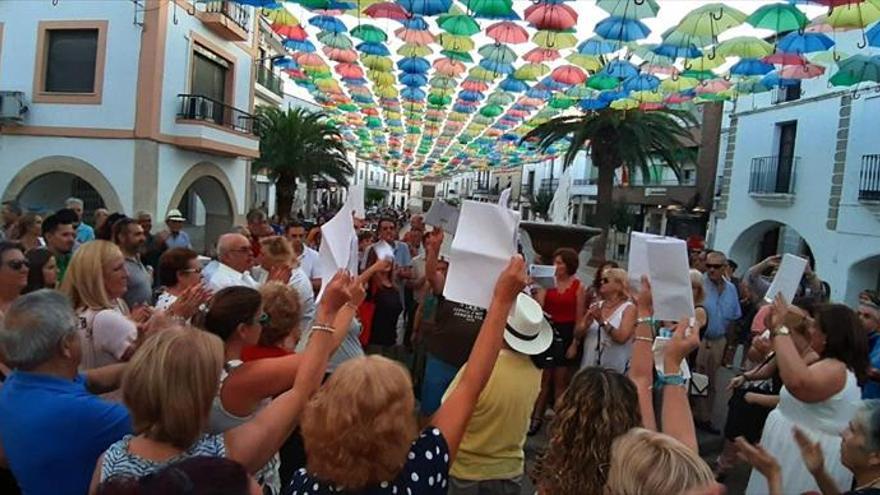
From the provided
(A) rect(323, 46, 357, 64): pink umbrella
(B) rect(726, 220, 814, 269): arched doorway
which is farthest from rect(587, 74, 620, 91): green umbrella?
(B) rect(726, 220, 814, 269): arched doorway

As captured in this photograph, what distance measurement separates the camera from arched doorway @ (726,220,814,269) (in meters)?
18.1

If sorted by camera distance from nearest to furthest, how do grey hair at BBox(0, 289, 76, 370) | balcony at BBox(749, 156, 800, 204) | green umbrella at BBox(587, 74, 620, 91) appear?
1. grey hair at BBox(0, 289, 76, 370)
2. green umbrella at BBox(587, 74, 620, 91)
3. balcony at BBox(749, 156, 800, 204)

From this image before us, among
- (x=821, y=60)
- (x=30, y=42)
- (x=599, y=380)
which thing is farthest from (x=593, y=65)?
(x=30, y=42)

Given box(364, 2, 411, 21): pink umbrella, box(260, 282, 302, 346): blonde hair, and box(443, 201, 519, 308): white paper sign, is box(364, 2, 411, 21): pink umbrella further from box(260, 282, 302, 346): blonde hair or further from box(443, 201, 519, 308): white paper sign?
box(443, 201, 519, 308): white paper sign

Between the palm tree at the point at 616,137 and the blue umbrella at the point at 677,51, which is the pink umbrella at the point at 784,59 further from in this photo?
the palm tree at the point at 616,137

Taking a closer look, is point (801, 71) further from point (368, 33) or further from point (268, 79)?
point (268, 79)

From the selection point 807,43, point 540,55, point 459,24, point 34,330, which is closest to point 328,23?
point 459,24

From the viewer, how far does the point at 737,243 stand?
64.0ft

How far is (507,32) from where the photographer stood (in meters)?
10.8

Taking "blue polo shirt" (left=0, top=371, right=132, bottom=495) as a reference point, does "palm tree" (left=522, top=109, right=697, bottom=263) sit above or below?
above

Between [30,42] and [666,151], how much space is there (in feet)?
54.6

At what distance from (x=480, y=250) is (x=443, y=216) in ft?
13.3

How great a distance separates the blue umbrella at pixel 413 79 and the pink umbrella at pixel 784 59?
25.6 ft

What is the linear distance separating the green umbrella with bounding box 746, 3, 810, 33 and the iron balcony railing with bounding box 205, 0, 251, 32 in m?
11.3
